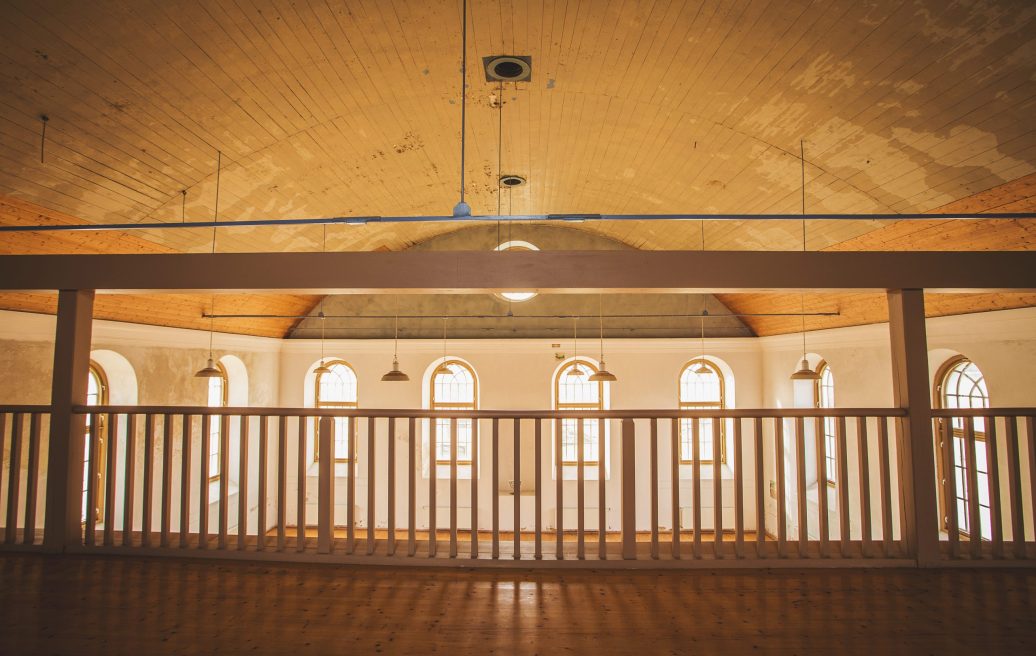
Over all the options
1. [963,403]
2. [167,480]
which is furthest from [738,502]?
[963,403]

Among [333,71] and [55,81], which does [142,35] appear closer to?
[55,81]

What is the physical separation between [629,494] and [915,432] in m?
1.82

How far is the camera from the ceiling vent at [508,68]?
4773 mm

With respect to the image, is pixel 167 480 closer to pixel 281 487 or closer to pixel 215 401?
pixel 281 487

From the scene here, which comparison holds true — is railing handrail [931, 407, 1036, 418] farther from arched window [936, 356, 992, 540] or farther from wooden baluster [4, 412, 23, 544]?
wooden baluster [4, 412, 23, 544]

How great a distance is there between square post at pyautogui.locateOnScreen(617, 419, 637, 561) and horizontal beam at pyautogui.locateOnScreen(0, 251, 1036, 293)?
3.06 feet

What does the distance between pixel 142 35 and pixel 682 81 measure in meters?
4.25

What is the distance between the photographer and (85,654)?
2.32 m

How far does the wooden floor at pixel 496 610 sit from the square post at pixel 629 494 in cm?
15

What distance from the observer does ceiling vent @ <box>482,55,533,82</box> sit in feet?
15.7

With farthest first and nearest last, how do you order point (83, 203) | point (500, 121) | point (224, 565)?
point (500, 121) → point (83, 203) → point (224, 565)

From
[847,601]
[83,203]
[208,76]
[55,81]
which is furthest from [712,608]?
[83,203]

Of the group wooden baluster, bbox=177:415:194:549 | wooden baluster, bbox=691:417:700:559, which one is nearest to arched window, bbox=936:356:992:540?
wooden baluster, bbox=691:417:700:559

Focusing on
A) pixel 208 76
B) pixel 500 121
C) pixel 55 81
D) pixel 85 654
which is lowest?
pixel 85 654
